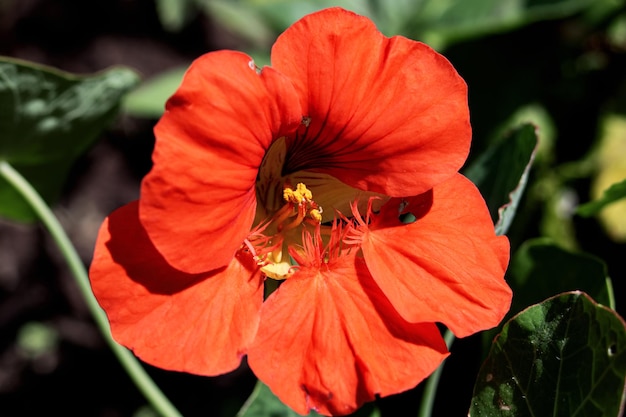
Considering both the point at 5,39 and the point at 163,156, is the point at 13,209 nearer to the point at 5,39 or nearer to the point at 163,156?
the point at 163,156

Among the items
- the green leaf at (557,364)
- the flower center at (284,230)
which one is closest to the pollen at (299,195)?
the flower center at (284,230)

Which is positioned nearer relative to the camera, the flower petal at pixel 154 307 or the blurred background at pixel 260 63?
the flower petal at pixel 154 307

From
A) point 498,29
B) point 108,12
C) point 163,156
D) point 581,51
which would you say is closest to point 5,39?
point 108,12

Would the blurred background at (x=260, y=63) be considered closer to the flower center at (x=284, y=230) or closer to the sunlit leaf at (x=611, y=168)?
the sunlit leaf at (x=611, y=168)

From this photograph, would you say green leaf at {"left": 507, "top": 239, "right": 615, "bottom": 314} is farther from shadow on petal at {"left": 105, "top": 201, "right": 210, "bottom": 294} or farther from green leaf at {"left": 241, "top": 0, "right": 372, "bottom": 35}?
green leaf at {"left": 241, "top": 0, "right": 372, "bottom": 35}

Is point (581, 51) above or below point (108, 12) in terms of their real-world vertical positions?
above

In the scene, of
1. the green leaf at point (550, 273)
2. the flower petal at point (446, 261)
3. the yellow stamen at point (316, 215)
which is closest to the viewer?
the flower petal at point (446, 261)
